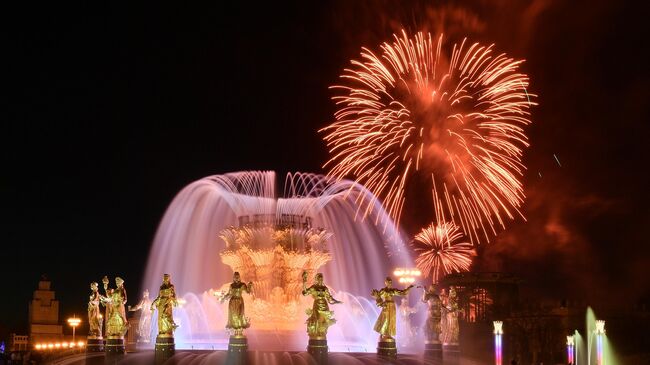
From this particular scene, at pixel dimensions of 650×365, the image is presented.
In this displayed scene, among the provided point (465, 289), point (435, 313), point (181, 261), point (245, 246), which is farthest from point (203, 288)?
point (465, 289)

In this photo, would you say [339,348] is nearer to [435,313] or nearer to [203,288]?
[435,313]

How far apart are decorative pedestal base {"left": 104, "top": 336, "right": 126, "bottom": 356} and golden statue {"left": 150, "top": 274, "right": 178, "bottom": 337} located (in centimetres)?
236

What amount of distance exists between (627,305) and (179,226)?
48.2 metres

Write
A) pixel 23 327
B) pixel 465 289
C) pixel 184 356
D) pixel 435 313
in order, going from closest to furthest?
pixel 184 356, pixel 435 313, pixel 23 327, pixel 465 289

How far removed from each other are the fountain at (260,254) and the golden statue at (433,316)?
2.74 m

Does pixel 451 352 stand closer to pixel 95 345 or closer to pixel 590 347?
pixel 95 345

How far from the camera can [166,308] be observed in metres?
28.6

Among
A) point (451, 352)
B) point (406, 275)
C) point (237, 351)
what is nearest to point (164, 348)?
point (237, 351)

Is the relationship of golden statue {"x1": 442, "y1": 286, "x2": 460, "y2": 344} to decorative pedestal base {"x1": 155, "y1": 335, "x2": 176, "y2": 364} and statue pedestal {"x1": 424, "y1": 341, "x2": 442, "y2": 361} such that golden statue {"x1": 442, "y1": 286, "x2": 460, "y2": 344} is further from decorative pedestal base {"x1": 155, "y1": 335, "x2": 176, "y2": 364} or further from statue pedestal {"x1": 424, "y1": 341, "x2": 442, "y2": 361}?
decorative pedestal base {"x1": 155, "y1": 335, "x2": 176, "y2": 364}

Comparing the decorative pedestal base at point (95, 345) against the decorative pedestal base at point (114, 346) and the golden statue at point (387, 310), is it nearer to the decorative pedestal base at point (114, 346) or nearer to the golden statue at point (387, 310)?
the decorative pedestal base at point (114, 346)

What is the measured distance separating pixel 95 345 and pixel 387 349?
435 inches

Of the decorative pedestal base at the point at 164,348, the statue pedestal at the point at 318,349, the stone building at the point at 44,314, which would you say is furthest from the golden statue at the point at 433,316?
the stone building at the point at 44,314

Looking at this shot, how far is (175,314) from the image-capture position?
119 ft

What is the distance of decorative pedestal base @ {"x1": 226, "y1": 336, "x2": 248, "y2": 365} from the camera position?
27047 millimetres
